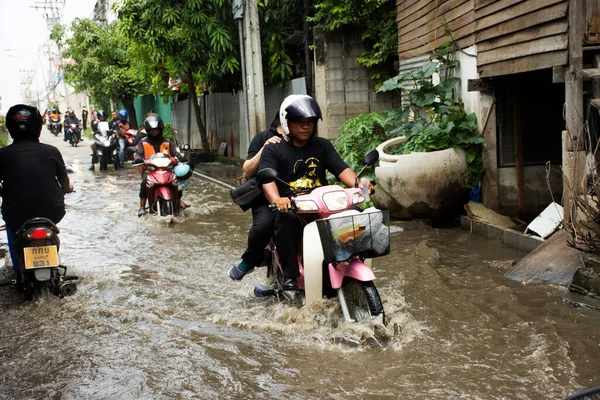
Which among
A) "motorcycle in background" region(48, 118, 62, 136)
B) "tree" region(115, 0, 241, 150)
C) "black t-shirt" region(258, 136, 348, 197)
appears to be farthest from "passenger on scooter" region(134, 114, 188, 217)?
"motorcycle in background" region(48, 118, 62, 136)

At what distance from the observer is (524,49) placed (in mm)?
8180

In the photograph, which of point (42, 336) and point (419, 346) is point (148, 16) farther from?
point (419, 346)

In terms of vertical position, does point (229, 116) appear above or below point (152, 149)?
above

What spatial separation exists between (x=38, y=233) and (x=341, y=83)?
9700mm

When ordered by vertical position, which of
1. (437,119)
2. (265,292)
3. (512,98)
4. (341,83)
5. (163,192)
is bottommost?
(265,292)

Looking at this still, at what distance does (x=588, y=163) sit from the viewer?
263 inches

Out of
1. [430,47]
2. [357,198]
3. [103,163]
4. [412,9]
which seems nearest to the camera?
[357,198]

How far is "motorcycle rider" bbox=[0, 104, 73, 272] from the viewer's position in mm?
6367

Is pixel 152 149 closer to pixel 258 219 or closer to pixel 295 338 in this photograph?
pixel 258 219

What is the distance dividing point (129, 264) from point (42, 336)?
2.70 m

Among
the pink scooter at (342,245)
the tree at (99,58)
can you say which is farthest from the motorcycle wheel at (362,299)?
the tree at (99,58)

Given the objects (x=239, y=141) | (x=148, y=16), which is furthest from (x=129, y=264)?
(x=239, y=141)

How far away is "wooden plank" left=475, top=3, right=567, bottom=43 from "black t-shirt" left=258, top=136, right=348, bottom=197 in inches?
132

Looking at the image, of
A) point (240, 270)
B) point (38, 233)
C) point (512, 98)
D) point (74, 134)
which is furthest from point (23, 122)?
point (74, 134)
